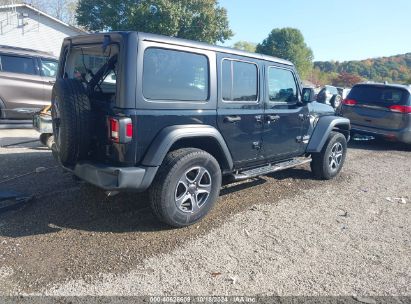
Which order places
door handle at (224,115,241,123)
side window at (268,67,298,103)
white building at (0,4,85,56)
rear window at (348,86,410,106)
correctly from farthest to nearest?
white building at (0,4,85,56) < rear window at (348,86,410,106) < side window at (268,67,298,103) < door handle at (224,115,241,123)

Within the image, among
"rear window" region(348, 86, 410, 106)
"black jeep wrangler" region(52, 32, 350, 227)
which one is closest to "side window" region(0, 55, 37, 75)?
"black jeep wrangler" region(52, 32, 350, 227)

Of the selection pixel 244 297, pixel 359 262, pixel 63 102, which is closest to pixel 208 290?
pixel 244 297

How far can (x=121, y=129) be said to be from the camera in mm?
3229

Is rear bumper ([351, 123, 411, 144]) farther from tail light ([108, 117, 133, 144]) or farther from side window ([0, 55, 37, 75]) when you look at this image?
side window ([0, 55, 37, 75])

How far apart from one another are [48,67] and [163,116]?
22.0 ft

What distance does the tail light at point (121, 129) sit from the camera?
3.23 meters

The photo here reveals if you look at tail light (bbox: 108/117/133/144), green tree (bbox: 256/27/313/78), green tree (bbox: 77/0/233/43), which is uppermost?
green tree (bbox: 256/27/313/78)

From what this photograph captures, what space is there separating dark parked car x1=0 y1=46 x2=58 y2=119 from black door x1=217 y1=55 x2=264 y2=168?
243 inches

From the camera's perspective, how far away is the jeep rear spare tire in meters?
3.37

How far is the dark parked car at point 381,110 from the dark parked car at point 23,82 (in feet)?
25.3

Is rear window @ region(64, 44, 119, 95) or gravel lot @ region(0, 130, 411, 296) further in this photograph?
rear window @ region(64, 44, 119, 95)

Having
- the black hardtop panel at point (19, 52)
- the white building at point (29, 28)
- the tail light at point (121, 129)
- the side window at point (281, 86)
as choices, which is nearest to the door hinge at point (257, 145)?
the side window at point (281, 86)

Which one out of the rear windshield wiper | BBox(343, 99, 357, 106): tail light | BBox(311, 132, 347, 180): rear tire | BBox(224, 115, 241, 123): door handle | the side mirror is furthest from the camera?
BBox(343, 99, 357, 106): tail light

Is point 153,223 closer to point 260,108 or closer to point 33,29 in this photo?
Answer: point 260,108
